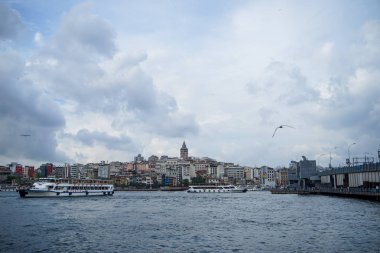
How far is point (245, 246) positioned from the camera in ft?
96.3

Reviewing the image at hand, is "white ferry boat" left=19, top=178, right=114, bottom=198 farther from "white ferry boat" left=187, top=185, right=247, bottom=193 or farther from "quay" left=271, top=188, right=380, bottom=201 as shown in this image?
"quay" left=271, top=188, right=380, bottom=201

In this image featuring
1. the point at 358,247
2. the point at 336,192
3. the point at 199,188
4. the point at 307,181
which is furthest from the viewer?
the point at 199,188

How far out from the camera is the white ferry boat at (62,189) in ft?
336

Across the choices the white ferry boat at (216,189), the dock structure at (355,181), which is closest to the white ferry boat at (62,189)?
the white ferry boat at (216,189)

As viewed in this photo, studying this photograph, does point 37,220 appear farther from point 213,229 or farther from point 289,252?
point 289,252

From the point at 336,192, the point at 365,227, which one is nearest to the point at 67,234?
the point at 365,227

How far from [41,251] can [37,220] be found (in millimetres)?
21569

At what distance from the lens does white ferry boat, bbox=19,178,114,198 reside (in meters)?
102

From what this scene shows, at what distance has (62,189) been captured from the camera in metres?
107

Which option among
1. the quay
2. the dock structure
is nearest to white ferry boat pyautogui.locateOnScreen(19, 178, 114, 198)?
the quay

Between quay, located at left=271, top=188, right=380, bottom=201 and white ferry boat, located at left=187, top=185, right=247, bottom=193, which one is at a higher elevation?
quay, located at left=271, top=188, right=380, bottom=201

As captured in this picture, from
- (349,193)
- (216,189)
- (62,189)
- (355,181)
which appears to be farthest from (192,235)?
(216,189)

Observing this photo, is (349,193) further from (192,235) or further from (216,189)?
(216,189)

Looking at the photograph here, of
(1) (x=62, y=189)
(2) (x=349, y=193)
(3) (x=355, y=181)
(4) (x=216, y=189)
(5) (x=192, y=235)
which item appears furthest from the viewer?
(4) (x=216, y=189)
